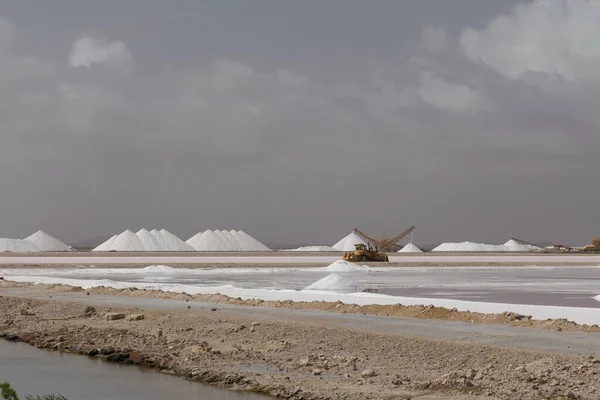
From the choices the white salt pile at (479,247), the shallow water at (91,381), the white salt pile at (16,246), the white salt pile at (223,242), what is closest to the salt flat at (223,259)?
the white salt pile at (16,246)

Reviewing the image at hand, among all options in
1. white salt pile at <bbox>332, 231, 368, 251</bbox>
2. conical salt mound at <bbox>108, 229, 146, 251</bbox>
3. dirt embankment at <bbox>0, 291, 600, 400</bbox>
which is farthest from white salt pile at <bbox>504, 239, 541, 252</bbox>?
dirt embankment at <bbox>0, 291, 600, 400</bbox>

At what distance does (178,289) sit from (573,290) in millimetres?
15043

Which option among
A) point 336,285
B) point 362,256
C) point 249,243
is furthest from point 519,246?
point 336,285

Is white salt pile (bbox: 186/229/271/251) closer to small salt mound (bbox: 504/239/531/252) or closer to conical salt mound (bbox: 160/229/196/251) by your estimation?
conical salt mound (bbox: 160/229/196/251)

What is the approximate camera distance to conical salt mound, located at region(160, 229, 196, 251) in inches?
4966

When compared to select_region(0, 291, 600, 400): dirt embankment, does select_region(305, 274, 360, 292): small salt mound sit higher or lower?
higher

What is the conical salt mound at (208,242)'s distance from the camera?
134m

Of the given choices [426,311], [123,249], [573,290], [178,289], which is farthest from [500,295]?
[123,249]

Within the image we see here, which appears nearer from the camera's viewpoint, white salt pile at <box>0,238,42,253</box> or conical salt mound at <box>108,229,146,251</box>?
white salt pile at <box>0,238,42,253</box>

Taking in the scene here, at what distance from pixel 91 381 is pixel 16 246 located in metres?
114

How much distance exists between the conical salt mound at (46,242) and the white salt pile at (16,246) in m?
8.37

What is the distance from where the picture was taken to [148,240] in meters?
128

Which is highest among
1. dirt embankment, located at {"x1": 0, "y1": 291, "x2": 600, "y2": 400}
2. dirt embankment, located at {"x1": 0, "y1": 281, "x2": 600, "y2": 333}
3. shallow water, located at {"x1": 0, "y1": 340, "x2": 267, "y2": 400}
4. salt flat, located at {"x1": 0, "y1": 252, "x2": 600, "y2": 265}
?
salt flat, located at {"x1": 0, "y1": 252, "x2": 600, "y2": 265}

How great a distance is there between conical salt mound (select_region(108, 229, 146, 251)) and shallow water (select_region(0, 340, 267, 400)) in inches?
4391
